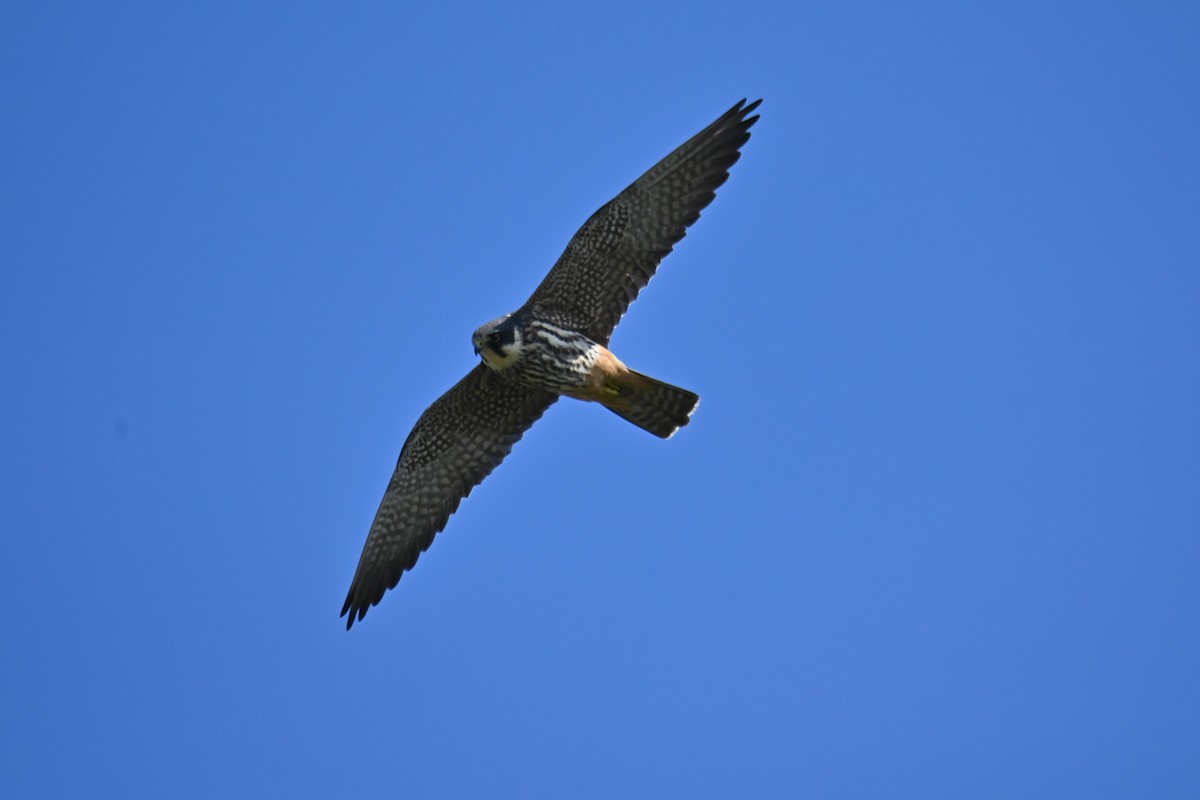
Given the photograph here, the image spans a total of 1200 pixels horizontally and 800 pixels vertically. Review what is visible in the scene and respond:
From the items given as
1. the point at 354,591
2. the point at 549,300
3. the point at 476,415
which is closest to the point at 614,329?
the point at 549,300

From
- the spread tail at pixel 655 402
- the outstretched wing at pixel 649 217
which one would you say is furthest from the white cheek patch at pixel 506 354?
the spread tail at pixel 655 402

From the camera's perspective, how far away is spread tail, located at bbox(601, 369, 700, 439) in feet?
31.9

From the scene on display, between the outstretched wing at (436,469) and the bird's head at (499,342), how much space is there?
2.21 ft

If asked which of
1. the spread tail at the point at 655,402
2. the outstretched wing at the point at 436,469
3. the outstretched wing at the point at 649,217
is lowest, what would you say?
the outstretched wing at the point at 436,469

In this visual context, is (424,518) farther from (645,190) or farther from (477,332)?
(645,190)

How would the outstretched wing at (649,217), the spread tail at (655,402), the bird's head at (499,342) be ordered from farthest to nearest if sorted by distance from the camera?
the spread tail at (655,402), the outstretched wing at (649,217), the bird's head at (499,342)

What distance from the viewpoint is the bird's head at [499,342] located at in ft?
30.9

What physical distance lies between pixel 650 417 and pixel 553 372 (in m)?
0.86

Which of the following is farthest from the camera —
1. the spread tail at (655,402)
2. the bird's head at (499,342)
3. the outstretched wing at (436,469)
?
the outstretched wing at (436,469)

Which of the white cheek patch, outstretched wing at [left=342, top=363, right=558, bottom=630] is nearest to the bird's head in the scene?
the white cheek patch

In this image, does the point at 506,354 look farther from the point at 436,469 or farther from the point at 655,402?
the point at 436,469

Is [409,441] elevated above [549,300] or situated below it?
below

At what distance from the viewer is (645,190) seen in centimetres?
959

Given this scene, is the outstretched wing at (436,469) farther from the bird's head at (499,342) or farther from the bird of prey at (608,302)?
the bird's head at (499,342)
